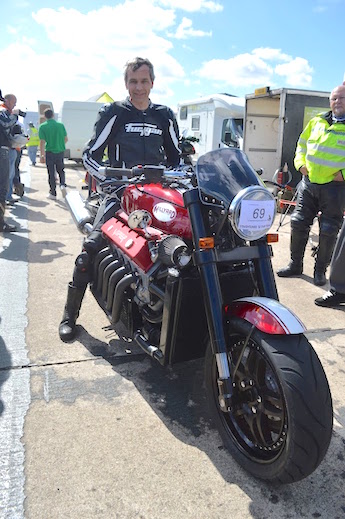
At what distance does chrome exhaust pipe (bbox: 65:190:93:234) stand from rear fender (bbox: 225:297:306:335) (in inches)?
67.7

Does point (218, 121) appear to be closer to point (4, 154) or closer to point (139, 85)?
point (4, 154)

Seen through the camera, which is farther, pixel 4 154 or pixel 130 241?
pixel 4 154

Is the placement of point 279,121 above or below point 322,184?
above

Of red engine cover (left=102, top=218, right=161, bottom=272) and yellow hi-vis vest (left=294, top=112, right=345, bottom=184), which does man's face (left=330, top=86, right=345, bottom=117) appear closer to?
yellow hi-vis vest (left=294, top=112, right=345, bottom=184)

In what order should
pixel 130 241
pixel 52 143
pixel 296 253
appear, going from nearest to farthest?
pixel 130 241 → pixel 296 253 → pixel 52 143

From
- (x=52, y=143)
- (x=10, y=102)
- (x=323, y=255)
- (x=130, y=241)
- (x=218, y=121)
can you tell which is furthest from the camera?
(x=218, y=121)

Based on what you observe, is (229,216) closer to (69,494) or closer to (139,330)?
(139,330)

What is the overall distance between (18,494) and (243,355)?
3.87ft

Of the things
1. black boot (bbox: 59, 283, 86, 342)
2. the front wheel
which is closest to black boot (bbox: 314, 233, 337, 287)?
black boot (bbox: 59, 283, 86, 342)

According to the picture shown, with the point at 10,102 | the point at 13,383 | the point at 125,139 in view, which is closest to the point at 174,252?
the point at 13,383

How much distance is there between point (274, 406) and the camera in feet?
6.40

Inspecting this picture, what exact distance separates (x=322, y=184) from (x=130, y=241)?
108 inches

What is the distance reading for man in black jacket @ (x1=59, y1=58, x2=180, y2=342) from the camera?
10.6 feet

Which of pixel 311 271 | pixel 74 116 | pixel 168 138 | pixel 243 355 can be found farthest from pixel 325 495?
pixel 74 116
